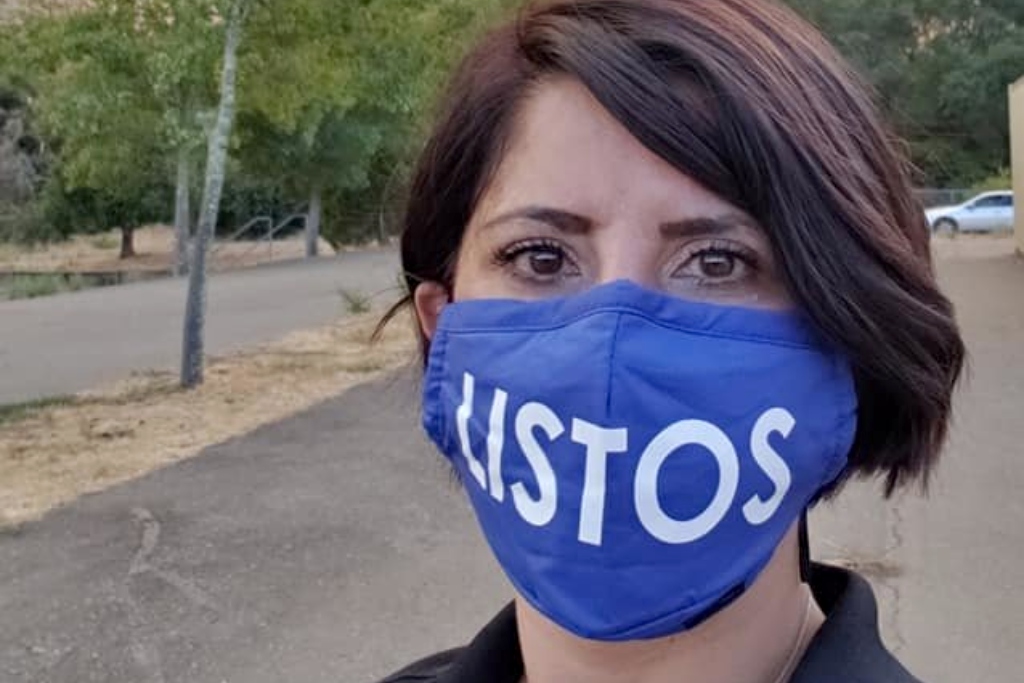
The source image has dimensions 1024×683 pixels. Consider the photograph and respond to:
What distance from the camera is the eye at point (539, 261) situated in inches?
56.3

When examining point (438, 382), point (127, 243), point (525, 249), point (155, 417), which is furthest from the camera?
point (127, 243)

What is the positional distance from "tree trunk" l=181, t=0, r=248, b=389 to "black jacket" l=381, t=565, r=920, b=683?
10.4 m

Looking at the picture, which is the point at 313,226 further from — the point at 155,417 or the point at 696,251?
the point at 696,251

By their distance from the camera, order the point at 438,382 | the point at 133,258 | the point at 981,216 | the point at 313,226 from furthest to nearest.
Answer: the point at 981,216, the point at 133,258, the point at 313,226, the point at 438,382

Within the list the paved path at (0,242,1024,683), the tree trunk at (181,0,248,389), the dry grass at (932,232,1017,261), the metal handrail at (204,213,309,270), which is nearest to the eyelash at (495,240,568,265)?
the paved path at (0,242,1024,683)

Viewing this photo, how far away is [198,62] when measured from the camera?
11.3m

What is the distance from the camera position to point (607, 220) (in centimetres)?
138

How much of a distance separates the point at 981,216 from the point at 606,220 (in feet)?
138

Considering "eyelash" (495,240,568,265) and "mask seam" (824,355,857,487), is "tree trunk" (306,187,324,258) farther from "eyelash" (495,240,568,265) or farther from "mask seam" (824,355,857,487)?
"mask seam" (824,355,857,487)

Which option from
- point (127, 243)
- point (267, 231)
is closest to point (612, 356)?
point (127, 243)

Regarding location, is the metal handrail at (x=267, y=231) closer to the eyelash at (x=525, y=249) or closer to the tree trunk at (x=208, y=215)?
the tree trunk at (x=208, y=215)

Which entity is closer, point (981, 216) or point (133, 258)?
point (133, 258)

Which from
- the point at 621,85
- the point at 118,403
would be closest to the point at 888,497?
the point at 621,85

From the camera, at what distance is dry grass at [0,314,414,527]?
328 inches
